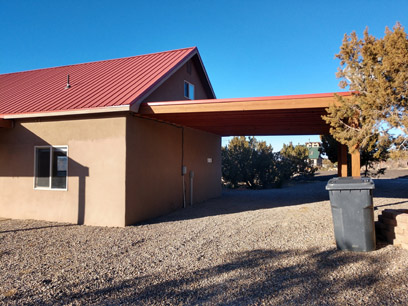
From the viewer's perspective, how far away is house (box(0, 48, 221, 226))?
27.1ft

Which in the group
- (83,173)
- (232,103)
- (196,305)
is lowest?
(196,305)

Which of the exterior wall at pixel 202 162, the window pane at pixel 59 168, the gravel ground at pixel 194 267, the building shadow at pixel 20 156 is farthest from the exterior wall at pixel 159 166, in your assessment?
the window pane at pixel 59 168

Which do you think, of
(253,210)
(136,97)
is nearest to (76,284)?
(136,97)

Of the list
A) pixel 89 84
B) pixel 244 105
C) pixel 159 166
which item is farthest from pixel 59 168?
pixel 244 105

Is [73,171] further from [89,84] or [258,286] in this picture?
[258,286]

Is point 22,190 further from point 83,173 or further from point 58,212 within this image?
point 83,173

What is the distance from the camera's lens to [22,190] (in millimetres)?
9328

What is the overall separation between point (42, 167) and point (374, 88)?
29.2ft

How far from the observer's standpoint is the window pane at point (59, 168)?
8797 millimetres

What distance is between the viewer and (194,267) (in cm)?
502

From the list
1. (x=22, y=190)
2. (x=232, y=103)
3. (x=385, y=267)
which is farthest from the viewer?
(x=22, y=190)

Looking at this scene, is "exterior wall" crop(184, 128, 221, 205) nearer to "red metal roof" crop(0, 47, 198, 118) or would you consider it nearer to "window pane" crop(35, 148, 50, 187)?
"red metal roof" crop(0, 47, 198, 118)

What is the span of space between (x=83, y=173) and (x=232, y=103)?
14.8ft

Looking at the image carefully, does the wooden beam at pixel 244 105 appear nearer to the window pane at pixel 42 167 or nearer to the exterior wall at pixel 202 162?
the window pane at pixel 42 167
